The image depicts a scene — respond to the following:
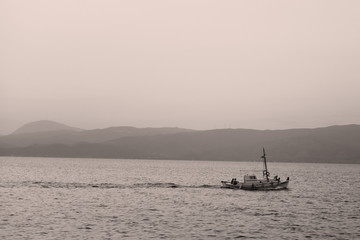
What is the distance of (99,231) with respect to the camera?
52.3 m

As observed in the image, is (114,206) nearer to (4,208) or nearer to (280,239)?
(4,208)

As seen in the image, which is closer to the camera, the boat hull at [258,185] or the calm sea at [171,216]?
the calm sea at [171,216]

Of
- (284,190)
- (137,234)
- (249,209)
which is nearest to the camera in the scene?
(137,234)

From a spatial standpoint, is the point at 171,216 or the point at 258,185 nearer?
the point at 171,216

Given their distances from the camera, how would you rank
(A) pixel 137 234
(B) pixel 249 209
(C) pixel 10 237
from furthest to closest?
(B) pixel 249 209 < (A) pixel 137 234 < (C) pixel 10 237

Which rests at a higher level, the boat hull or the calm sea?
the boat hull

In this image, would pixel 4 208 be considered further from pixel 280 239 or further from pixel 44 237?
pixel 280 239

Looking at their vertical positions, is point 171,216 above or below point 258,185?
below

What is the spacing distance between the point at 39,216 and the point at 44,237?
51.2 ft

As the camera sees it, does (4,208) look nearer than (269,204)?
Yes

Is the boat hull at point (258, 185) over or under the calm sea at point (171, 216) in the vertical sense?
over

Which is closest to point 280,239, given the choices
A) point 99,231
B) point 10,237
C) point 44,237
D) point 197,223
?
point 197,223

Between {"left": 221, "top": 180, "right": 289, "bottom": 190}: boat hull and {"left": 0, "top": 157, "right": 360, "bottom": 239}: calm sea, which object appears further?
{"left": 221, "top": 180, "right": 289, "bottom": 190}: boat hull

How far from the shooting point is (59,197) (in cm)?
8925
